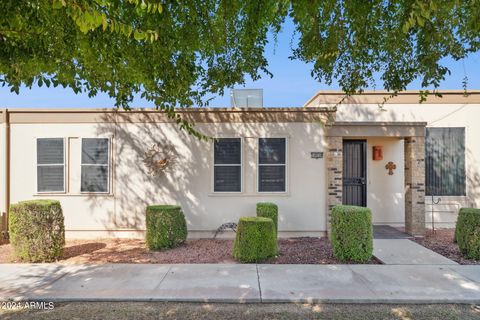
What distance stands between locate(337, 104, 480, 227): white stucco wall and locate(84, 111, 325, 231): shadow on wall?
9.01ft

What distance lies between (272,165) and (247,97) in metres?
2.37

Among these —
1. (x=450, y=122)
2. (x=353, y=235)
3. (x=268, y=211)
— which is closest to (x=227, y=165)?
(x=268, y=211)

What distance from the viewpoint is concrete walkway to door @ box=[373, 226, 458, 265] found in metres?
5.57

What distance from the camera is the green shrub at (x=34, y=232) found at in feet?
18.9

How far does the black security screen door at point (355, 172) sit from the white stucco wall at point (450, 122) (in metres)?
0.81

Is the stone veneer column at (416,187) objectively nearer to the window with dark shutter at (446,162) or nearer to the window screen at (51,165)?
the window with dark shutter at (446,162)

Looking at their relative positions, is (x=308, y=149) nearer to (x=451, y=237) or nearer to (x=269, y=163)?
(x=269, y=163)

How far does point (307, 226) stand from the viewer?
7625 millimetres

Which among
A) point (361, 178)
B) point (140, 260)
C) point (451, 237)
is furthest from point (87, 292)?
point (451, 237)

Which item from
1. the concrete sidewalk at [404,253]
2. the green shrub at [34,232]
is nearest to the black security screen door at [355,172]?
the concrete sidewalk at [404,253]

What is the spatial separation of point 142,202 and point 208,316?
4611 millimetres

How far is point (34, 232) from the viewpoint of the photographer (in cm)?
574

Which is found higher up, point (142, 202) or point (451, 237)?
point (142, 202)

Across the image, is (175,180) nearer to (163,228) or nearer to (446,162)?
(163,228)
